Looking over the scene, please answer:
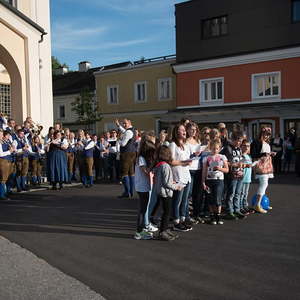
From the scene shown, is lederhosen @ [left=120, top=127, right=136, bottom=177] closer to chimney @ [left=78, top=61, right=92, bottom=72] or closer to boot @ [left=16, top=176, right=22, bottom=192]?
boot @ [left=16, top=176, right=22, bottom=192]

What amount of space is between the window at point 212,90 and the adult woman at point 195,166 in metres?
20.1

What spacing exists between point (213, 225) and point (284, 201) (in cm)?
313

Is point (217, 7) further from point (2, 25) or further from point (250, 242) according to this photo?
point (250, 242)

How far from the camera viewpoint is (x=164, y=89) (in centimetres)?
3253

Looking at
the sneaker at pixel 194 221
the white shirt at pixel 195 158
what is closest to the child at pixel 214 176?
the white shirt at pixel 195 158

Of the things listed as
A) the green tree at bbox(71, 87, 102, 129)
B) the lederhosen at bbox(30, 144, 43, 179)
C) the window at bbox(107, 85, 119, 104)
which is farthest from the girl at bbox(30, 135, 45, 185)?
the green tree at bbox(71, 87, 102, 129)

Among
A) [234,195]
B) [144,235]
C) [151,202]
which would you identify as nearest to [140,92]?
[234,195]

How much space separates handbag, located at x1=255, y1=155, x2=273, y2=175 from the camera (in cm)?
865

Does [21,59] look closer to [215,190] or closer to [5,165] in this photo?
[5,165]

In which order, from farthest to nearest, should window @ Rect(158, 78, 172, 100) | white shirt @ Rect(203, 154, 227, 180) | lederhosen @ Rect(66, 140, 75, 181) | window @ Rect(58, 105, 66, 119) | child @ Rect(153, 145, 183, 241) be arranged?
window @ Rect(58, 105, 66, 119) → window @ Rect(158, 78, 172, 100) → lederhosen @ Rect(66, 140, 75, 181) → white shirt @ Rect(203, 154, 227, 180) → child @ Rect(153, 145, 183, 241)

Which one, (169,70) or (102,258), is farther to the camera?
(169,70)

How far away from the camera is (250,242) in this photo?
6320 millimetres

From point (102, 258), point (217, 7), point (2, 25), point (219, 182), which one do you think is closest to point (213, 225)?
point (219, 182)

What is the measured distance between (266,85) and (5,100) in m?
15.6
